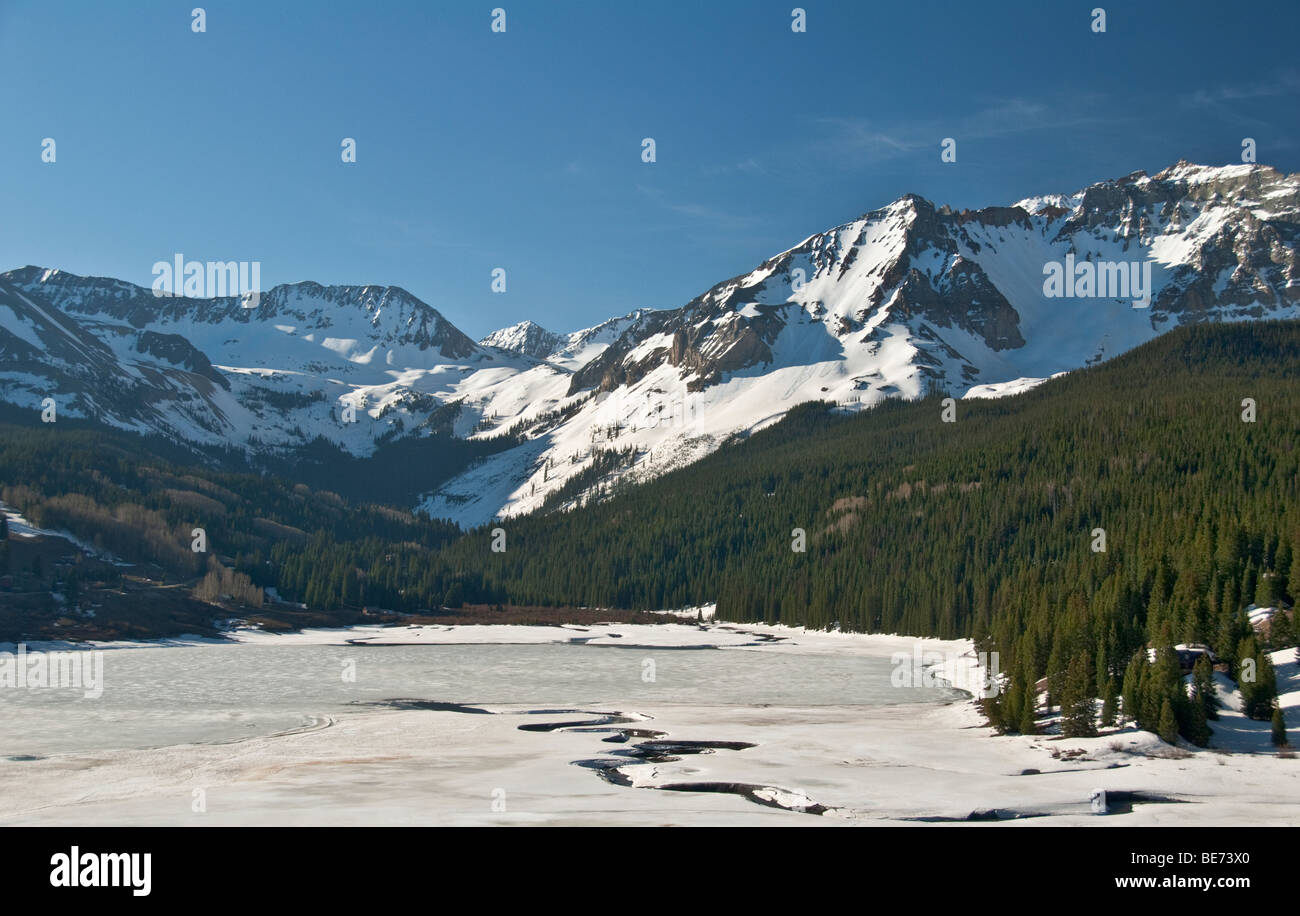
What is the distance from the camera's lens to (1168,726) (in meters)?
47.9

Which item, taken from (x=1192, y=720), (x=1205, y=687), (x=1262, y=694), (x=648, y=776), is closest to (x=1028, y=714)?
(x=1205, y=687)

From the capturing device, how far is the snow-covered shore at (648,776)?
33938mm

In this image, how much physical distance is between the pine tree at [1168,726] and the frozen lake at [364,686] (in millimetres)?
29755

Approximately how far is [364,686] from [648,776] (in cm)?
5104

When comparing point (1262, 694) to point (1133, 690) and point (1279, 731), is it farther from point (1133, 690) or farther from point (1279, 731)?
point (1133, 690)

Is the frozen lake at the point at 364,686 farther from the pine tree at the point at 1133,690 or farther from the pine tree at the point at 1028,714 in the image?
the pine tree at the point at 1133,690

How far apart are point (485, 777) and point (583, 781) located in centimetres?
413

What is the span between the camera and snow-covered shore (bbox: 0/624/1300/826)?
33.9 m

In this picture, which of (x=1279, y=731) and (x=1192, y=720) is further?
(x=1192, y=720)

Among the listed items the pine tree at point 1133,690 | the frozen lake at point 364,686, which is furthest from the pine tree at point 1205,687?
the frozen lake at point 364,686

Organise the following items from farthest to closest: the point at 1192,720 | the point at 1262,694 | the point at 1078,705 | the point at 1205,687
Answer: the point at 1078,705 → the point at 1262,694 → the point at 1205,687 → the point at 1192,720

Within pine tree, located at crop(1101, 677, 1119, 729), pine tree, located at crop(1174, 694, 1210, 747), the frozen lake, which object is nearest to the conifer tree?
pine tree, located at crop(1174, 694, 1210, 747)
